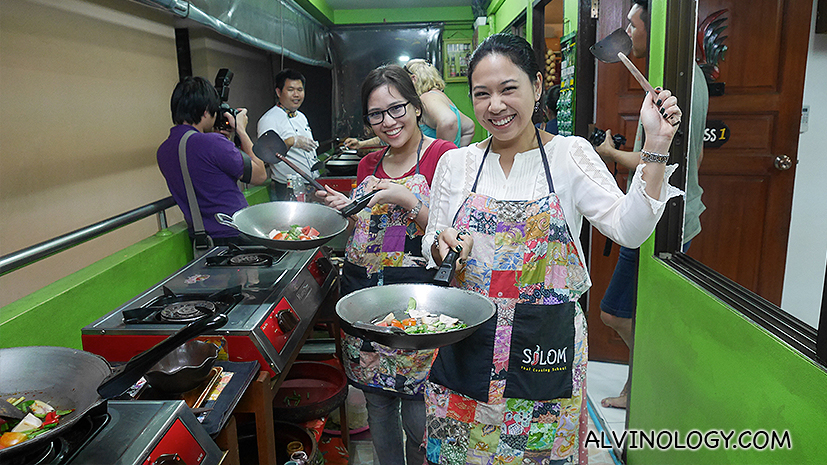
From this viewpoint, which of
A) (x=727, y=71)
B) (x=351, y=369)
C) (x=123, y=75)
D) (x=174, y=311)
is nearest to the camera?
(x=174, y=311)

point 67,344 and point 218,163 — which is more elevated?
point 218,163

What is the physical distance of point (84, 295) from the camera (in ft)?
5.61

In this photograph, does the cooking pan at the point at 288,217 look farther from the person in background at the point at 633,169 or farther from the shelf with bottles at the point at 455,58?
the shelf with bottles at the point at 455,58

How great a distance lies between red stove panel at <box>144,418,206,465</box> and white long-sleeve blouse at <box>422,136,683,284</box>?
760 mm

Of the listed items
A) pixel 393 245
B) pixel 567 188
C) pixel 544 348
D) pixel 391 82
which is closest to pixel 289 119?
pixel 391 82

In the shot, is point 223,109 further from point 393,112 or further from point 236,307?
Answer: point 236,307

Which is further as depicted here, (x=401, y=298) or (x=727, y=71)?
(x=727, y=71)

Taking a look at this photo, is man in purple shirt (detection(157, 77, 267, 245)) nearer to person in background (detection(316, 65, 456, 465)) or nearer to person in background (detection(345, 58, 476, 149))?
person in background (detection(316, 65, 456, 465))

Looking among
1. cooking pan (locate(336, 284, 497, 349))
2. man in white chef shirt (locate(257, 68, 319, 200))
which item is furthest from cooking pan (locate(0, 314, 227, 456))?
man in white chef shirt (locate(257, 68, 319, 200))

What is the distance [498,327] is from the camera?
4.40ft

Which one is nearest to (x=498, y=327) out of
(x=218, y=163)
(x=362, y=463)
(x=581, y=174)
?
(x=581, y=174)

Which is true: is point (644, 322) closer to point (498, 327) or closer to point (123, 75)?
point (498, 327)

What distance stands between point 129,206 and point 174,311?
1.87 metres

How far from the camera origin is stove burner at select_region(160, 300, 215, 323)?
149 cm
